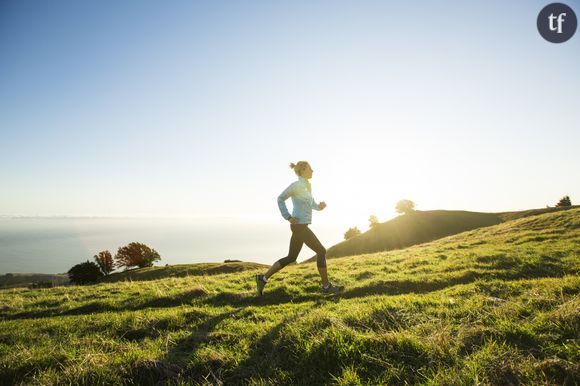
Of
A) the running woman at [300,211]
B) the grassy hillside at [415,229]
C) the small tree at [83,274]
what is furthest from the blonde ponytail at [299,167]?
the small tree at [83,274]

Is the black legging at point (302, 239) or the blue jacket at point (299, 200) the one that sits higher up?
the blue jacket at point (299, 200)

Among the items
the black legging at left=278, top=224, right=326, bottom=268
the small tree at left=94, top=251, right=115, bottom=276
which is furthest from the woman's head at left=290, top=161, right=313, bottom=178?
the small tree at left=94, top=251, right=115, bottom=276

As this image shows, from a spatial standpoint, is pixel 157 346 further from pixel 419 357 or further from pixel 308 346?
pixel 419 357

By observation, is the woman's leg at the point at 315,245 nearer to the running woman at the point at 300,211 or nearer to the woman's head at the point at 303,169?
the running woman at the point at 300,211

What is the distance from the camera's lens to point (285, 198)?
7957 millimetres

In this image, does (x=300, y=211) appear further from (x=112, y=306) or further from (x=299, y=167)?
(x=112, y=306)

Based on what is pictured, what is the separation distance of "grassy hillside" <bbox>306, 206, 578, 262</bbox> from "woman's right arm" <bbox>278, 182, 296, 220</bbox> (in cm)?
4694

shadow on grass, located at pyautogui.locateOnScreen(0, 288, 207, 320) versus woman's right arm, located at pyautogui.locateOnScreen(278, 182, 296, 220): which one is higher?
woman's right arm, located at pyautogui.locateOnScreen(278, 182, 296, 220)

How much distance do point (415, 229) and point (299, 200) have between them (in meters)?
58.7

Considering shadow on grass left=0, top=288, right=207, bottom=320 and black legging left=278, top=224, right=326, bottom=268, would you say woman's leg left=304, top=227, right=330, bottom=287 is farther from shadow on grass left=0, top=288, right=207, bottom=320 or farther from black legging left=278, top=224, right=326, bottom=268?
shadow on grass left=0, top=288, right=207, bottom=320

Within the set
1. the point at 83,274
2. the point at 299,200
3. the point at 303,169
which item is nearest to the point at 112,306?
the point at 299,200

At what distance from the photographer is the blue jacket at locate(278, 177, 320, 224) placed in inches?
311

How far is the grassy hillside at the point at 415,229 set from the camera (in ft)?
177

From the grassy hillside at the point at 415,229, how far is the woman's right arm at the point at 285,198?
46.9 m
